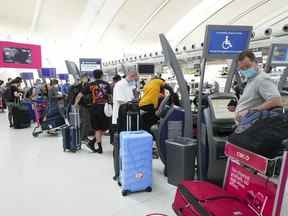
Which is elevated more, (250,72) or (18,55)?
(18,55)

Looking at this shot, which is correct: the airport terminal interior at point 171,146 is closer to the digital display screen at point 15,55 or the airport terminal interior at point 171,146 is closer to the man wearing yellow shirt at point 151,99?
the man wearing yellow shirt at point 151,99

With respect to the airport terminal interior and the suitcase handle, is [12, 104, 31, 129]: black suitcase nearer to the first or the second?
the airport terminal interior

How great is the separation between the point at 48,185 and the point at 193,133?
81.6 inches

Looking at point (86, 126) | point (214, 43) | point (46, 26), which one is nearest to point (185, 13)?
point (46, 26)

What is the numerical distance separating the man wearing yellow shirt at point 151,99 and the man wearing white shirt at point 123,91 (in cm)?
35

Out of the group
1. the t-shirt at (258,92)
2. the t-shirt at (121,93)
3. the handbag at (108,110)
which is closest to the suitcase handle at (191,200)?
the t-shirt at (258,92)

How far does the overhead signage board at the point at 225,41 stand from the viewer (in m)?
2.96

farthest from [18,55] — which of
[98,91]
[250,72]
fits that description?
[250,72]

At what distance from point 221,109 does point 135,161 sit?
122 cm

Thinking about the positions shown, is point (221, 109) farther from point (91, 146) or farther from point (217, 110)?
point (91, 146)

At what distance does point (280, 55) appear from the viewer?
375 cm

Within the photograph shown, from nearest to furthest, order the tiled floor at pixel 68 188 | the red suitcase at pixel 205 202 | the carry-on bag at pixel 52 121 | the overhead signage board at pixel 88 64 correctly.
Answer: the red suitcase at pixel 205 202 → the tiled floor at pixel 68 188 → the carry-on bag at pixel 52 121 → the overhead signage board at pixel 88 64

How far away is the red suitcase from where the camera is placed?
192 centimetres

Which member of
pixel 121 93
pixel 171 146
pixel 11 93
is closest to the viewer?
pixel 171 146
